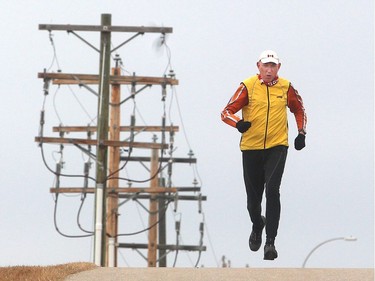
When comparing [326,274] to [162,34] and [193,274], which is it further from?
[162,34]

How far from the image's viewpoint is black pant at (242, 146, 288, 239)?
16672mm

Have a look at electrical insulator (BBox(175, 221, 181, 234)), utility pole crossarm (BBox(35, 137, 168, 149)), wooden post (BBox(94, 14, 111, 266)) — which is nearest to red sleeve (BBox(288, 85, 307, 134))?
wooden post (BBox(94, 14, 111, 266))

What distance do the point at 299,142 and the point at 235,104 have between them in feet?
3.10

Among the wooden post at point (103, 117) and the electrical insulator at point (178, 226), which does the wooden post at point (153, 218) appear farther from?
the wooden post at point (103, 117)

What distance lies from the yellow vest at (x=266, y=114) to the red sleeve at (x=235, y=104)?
0.16 ft

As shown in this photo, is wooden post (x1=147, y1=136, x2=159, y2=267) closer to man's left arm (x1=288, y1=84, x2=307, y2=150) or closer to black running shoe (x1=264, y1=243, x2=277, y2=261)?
man's left arm (x1=288, y1=84, x2=307, y2=150)

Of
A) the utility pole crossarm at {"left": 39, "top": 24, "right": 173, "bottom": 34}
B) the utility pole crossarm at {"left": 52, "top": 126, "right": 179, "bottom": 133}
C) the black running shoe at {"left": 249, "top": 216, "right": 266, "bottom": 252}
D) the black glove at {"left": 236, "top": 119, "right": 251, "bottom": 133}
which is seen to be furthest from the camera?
the utility pole crossarm at {"left": 52, "top": 126, "right": 179, "bottom": 133}

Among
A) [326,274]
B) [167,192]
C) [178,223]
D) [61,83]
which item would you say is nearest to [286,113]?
[326,274]

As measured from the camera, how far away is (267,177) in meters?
16.8

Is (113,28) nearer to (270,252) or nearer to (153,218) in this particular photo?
(153,218)

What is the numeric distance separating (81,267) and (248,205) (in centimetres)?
193

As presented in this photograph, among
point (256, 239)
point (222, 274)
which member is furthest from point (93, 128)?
point (222, 274)

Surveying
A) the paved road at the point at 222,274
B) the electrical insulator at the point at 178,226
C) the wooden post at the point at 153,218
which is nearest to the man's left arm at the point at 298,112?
the paved road at the point at 222,274

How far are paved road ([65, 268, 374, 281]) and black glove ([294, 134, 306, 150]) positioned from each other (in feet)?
4.47
